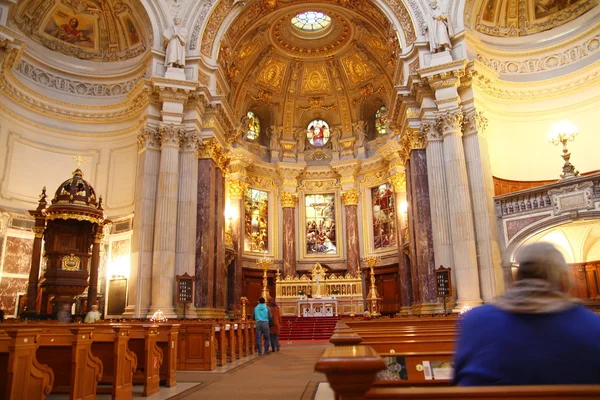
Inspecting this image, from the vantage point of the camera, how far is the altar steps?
18.6 metres

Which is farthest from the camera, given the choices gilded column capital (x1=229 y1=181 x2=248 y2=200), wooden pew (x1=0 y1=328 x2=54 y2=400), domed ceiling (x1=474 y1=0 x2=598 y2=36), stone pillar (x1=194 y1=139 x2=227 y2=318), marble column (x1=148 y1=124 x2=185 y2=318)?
gilded column capital (x1=229 y1=181 x2=248 y2=200)

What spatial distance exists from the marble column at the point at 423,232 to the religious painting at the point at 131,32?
11813 millimetres

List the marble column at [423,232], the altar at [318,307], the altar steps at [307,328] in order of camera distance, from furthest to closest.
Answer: the altar at [318,307] < the altar steps at [307,328] < the marble column at [423,232]

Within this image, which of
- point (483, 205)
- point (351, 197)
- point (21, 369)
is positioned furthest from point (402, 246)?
point (21, 369)

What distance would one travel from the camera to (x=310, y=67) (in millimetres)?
26641

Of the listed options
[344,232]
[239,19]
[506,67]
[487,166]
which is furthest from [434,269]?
[239,19]

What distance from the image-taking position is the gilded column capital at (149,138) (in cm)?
1644

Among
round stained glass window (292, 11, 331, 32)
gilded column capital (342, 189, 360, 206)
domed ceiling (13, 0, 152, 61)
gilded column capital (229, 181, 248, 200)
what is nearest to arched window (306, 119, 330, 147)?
gilded column capital (342, 189, 360, 206)

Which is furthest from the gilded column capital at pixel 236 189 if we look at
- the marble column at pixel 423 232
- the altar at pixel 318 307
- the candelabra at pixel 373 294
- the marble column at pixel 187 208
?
the marble column at pixel 423 232

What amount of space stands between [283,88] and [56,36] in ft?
39.5

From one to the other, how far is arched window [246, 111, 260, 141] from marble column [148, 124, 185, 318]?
400 inches

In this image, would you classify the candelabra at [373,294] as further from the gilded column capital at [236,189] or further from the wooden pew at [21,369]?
the wooden pew at [21,369]

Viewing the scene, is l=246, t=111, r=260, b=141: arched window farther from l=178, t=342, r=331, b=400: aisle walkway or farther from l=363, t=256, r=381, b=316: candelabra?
l=178, t=342, r=331, b=400: aisle walkway

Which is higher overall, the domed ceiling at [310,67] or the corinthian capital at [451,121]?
the domed ceiling at [310,67]
